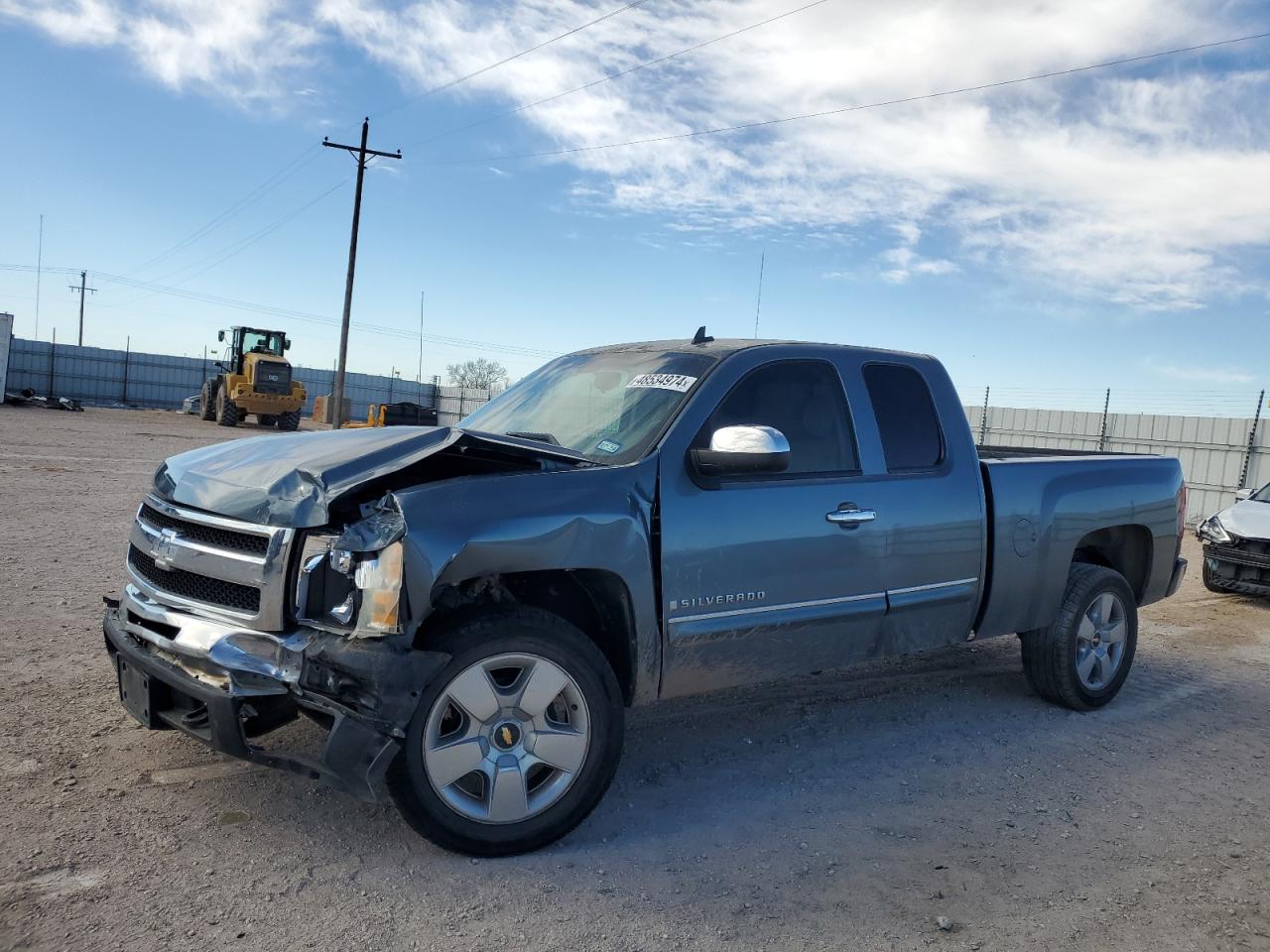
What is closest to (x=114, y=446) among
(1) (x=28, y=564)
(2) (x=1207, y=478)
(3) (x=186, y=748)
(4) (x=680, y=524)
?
(1) (x=28, y=564)

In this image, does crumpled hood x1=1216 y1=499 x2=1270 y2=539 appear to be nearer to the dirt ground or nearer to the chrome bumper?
the dirt ground

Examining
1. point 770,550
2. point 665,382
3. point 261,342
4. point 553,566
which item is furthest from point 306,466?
point 261,342

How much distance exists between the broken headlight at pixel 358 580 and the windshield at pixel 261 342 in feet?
105

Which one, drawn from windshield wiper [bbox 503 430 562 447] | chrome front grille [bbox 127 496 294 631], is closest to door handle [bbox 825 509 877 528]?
windshield wiper [bbox 503 430 562 447]

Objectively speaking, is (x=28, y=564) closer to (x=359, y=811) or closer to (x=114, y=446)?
(x=359, y=811)

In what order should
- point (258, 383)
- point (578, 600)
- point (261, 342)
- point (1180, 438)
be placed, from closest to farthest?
point (578, 600) < point (1180, 438) < point (258, 383) < point (261, 342)

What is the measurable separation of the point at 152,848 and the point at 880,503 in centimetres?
317

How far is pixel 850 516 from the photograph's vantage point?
4.27m

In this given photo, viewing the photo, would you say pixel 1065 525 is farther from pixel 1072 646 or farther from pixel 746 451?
pixel 746 451

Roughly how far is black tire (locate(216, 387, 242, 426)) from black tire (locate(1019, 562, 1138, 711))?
2994 centimetres

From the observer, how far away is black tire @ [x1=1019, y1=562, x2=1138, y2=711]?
5.36 m

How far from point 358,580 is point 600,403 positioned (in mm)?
1570

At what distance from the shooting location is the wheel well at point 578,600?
3.48 meters

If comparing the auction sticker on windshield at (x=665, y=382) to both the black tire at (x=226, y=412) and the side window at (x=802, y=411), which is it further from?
the black tire at (x=226, y=412)
